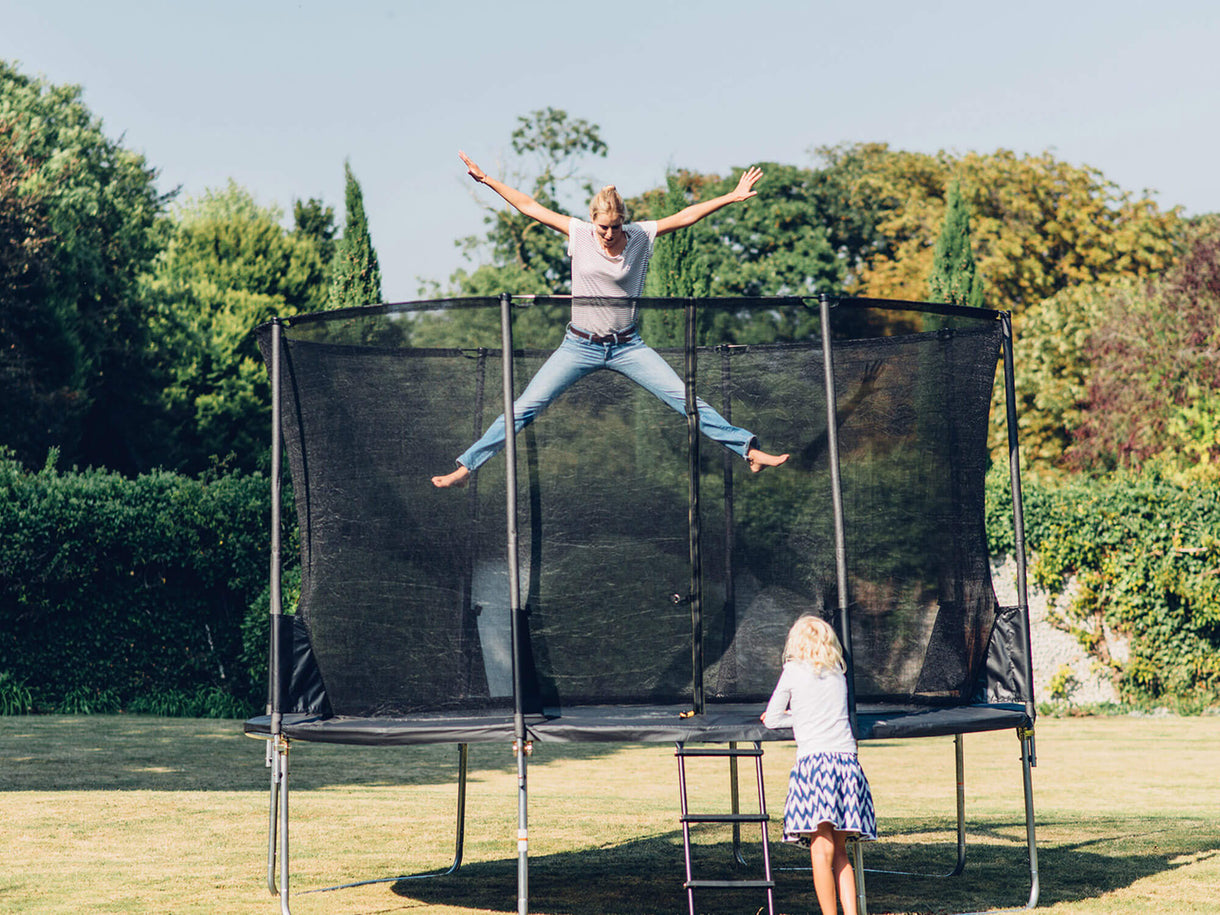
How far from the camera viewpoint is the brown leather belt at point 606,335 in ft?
17.1

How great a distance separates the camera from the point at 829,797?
480 centimetres

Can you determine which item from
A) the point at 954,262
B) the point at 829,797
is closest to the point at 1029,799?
the point at 829,797

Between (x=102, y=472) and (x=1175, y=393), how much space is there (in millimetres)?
15841

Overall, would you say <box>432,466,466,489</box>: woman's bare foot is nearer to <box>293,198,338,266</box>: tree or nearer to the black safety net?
the black safety net

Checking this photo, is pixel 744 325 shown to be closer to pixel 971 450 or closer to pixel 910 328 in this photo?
pixel 910 328

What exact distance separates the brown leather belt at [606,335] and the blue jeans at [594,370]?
0.04 ft

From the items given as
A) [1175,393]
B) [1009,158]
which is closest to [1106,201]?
[1009,158]

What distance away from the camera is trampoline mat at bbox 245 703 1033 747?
4.86 m

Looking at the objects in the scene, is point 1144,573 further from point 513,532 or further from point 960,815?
point 513,532

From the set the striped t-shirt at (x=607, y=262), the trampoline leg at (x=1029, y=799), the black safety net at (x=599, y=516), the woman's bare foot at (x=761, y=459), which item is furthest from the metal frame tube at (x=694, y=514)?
the trampoline leg at (x=1029, y=799)

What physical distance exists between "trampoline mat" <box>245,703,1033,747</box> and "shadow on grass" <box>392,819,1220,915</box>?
0.95 meters

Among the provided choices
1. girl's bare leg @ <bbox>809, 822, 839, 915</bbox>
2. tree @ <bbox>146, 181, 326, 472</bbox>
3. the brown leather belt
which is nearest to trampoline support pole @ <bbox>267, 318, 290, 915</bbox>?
the brown leather belt

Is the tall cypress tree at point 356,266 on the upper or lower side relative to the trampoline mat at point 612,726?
upper

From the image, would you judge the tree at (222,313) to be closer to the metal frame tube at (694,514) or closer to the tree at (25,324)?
the tree at (25,324)
